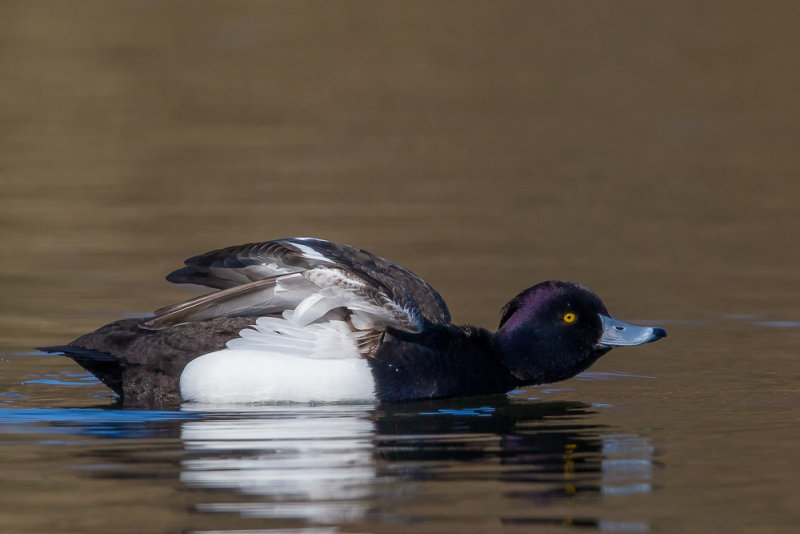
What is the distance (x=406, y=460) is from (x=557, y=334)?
1.80 meters

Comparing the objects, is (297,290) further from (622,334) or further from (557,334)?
(622,334)

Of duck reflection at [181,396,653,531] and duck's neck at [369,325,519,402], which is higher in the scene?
duck's neck at [369,325,519,402]

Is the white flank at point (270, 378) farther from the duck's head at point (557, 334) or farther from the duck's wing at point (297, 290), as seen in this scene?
the duck's head at point (557, 334)

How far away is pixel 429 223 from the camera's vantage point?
13227mm

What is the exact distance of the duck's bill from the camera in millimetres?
8227

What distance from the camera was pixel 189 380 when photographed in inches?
313

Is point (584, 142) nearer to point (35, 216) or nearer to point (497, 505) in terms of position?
point (35, 216)

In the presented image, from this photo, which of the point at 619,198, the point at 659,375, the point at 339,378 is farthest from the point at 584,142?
the point at 339,378

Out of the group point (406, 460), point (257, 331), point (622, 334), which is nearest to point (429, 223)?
point (622, 334)

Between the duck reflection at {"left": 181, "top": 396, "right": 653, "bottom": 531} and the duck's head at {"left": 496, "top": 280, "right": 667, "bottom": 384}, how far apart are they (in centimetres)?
28

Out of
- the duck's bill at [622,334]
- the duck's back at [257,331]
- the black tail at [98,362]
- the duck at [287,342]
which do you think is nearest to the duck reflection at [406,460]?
the duck at [287,342]

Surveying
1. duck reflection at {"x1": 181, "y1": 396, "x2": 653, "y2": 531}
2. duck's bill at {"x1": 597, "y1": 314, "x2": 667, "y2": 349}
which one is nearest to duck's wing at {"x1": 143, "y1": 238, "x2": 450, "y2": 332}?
duck reflection at {"x1": 181, "y1": 396, "x2": 653, "y2": 531}

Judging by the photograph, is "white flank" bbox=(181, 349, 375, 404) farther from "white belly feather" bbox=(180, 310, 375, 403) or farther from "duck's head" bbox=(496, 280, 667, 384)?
"duck's head" bbox=(496, 280, 667, 384)

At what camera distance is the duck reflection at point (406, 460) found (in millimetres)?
6133
